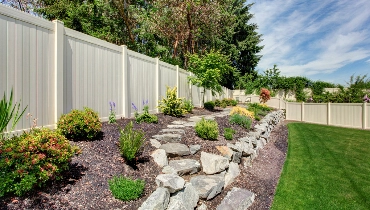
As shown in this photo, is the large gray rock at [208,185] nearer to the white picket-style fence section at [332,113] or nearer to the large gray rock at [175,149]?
the large gray rock at [175,149]

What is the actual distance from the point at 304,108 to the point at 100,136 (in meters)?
14.4

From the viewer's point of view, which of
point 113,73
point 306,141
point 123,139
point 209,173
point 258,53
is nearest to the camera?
point 123,139

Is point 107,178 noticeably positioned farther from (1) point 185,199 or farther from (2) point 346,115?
(2) point 346,115

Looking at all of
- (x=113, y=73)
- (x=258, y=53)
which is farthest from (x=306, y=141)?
(x=258, y=53)

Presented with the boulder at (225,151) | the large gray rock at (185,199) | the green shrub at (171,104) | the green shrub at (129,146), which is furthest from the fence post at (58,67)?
the green shrub at (171,104)

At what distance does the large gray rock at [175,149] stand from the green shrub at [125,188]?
118 cm

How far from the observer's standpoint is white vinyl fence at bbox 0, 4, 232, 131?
3336 mm

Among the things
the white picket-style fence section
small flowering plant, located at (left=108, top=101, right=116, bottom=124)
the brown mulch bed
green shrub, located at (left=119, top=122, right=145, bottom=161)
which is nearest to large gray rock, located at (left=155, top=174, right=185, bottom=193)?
the brown mulch bed

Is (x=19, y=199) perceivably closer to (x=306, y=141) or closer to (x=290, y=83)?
(x=306, y=141)

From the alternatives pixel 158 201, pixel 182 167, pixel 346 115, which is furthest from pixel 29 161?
pixel 346 115

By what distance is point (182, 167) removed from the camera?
372cm

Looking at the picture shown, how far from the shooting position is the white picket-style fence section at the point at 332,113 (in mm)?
11500

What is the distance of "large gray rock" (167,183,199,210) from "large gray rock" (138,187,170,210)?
0.09m

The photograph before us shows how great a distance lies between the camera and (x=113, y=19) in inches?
555
